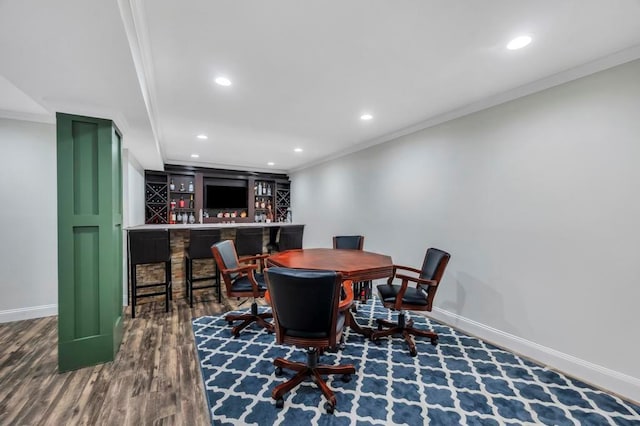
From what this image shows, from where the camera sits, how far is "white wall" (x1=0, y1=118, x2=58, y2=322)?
3.14 m

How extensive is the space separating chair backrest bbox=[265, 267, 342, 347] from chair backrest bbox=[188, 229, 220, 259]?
2.34 metres

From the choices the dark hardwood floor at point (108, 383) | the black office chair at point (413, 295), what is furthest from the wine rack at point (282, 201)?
the black office chair at point (413, 295)

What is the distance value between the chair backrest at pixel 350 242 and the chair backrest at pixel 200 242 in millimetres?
1805

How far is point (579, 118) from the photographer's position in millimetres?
2203

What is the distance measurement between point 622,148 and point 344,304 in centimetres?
236

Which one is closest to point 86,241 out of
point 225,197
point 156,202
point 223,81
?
point 223,81

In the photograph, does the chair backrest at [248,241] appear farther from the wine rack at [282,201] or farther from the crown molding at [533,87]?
the wine rack at [282,201]

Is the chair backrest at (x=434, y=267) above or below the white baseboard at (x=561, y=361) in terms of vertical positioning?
above

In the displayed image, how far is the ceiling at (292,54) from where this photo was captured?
57.8 inches

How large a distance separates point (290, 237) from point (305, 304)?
10.1 feet

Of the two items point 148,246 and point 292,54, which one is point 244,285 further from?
point 292,54

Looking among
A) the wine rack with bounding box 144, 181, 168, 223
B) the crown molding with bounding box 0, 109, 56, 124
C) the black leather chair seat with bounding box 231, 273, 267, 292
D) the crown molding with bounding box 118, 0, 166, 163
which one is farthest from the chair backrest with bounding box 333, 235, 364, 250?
the wine rack with bounding box 144, 181, 168, 223

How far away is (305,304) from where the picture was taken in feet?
5.79

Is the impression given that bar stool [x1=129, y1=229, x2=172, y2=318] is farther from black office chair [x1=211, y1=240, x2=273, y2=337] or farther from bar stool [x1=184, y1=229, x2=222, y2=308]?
black office chair [x1=211, y1=240, x2=273, y2=337]
